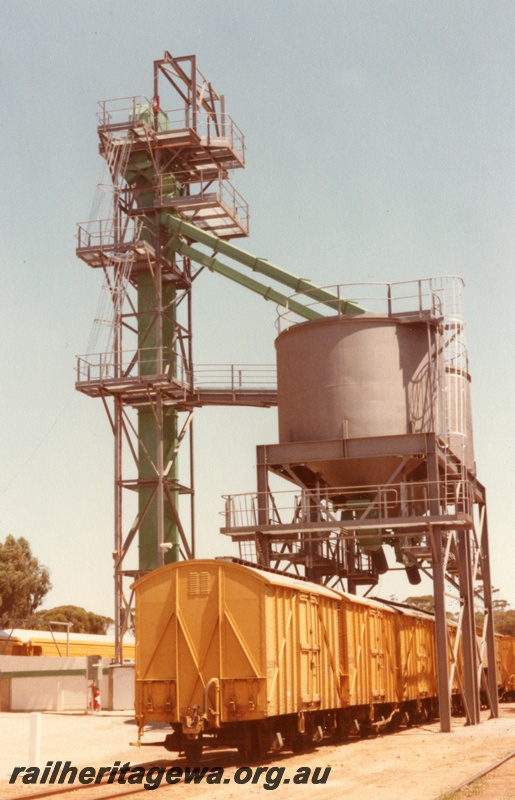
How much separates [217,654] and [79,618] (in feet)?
294

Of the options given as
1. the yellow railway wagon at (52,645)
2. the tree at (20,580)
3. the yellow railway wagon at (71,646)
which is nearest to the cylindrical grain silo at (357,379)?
the yellow railway wagon at (52,645)

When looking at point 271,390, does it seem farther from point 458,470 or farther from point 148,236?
point 458,470

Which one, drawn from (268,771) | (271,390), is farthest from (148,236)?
(268,771)

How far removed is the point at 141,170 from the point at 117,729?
22.9 metres

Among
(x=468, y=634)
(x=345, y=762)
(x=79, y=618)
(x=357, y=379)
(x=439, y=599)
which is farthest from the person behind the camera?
Answer: (x=79, y=618)

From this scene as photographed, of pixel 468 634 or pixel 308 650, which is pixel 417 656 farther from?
pixel 308 650

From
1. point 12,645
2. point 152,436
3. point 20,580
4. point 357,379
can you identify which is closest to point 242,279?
point 152,436

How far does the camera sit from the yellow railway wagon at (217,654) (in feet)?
60.0

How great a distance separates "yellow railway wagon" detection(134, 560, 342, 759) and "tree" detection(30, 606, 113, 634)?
83.3m

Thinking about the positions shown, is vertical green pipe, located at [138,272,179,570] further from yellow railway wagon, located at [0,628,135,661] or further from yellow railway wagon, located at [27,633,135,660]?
yellow railway wagon, located at [27,633,135,660]

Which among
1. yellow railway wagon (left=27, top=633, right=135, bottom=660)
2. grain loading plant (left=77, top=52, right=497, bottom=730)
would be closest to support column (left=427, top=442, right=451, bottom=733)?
grain loading plant (left=77, top=52, right=497, bottom=730)

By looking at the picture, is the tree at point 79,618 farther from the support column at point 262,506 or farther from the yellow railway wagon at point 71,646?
the support column at point 262,506

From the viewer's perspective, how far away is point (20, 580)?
89.2 meters

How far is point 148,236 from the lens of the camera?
43156mm
